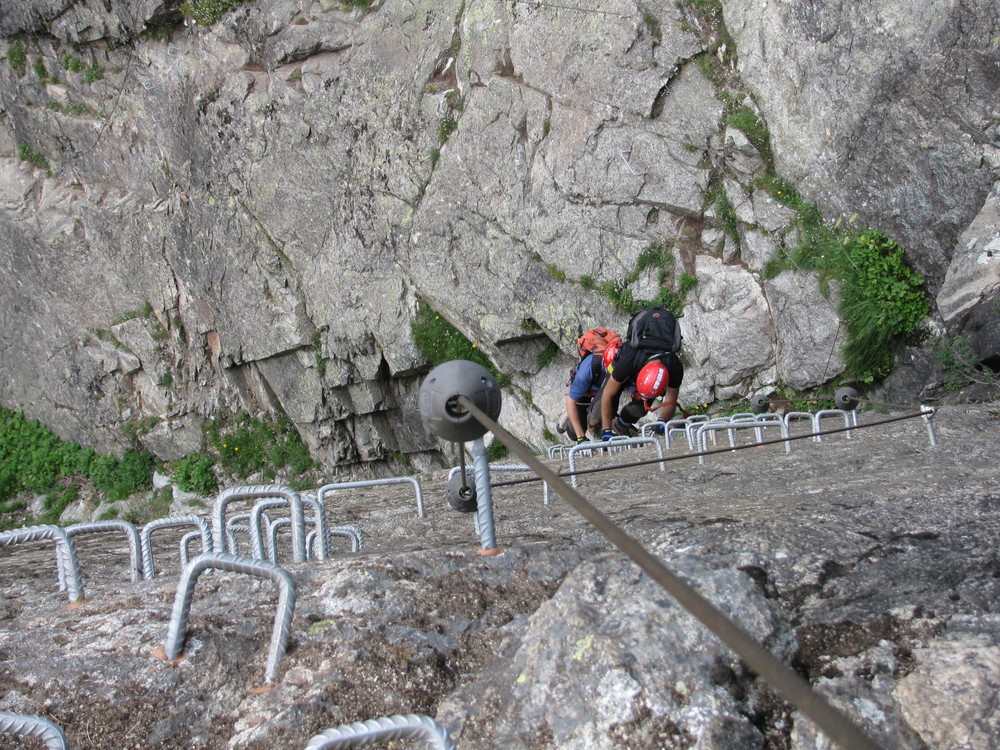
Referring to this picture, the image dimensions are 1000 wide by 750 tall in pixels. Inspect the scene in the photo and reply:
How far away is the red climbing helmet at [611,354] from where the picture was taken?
8.72 metres

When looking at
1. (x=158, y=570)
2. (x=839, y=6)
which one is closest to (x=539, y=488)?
(x=158, y=570)

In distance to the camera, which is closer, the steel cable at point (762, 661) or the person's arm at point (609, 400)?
the steel cable at point (762, 661)

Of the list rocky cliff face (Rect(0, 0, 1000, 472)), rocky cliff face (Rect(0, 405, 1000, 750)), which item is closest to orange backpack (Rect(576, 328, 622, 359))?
rocky cliff face (Rect(0, 0, 1000, 472))

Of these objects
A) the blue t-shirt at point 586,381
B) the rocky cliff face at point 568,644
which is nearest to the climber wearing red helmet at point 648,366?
the blue t-shirt at point 586,381

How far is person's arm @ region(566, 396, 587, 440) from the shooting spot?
9.75m

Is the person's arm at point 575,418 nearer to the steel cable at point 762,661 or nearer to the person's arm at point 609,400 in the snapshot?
the person's arm at point 609,400

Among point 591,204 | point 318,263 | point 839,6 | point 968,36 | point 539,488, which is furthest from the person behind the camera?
point 318,263

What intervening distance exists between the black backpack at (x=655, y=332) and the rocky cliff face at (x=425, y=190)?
316cm

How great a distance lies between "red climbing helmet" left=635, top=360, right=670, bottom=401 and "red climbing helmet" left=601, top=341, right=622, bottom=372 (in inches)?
20.9

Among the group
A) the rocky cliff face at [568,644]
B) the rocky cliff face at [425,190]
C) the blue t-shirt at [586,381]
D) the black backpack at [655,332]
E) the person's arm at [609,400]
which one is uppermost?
the rocky cliff face at [425,190]

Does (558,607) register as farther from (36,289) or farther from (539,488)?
(36,289)

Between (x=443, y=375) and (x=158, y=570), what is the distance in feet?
9.58

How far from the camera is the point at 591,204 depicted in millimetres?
12375

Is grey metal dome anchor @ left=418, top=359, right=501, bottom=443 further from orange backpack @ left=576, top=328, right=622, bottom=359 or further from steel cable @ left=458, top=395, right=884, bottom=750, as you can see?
orange backpack @ left=576, top=328, right=622, bottom=359
